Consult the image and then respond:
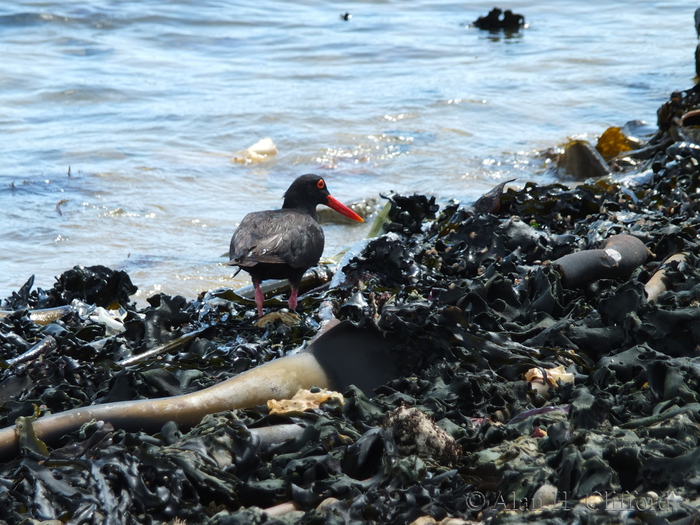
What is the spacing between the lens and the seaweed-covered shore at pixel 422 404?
2066 millimetres

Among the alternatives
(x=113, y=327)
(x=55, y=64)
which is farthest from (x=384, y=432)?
(x=55, y=64)

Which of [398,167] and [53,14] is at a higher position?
[53,14]

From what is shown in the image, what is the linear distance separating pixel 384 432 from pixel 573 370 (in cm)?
85

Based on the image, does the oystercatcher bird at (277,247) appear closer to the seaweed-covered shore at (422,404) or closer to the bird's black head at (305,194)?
the bird's black head at (305,194)

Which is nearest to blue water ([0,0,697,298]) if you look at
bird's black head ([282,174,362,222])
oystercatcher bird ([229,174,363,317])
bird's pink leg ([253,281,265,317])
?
bird's black head ([282,174,362,222])

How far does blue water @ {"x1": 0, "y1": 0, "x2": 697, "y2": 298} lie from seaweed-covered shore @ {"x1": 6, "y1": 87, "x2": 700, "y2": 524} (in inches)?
87.6

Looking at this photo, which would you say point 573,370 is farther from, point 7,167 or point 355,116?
point 355,116

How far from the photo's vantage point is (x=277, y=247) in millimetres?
4688

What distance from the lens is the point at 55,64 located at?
13.6m

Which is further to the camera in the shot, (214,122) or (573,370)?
(214,122)

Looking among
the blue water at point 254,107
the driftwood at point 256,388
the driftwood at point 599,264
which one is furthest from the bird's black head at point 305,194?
the driftwood at point 256,388

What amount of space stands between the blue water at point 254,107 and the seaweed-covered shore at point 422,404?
2.23 m

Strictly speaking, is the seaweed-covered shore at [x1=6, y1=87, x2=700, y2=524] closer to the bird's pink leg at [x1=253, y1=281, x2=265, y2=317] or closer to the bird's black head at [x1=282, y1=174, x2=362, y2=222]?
the bird's pink leg at [x1=253, y1=281, x2=265, y2=317]

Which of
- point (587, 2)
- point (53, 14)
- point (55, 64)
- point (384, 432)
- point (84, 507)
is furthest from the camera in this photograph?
point (587, 2)
